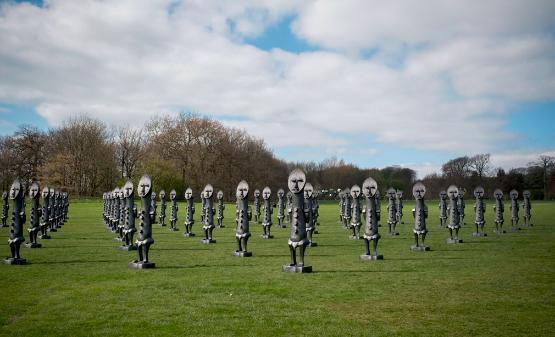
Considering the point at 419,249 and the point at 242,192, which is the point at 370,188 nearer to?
the point at 419,249

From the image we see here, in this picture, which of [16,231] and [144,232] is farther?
[16,231]

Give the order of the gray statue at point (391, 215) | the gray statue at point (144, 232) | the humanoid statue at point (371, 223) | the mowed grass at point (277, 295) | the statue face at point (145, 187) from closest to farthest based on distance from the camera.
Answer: the mowed grass at point (277, 295) → the gray statue at point (144, 232) → the statue face at point (145, 187) → the humanoid statue at point (371, 223) → the gray statue at point (391, 215)

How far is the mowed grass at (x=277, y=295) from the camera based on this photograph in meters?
7.68

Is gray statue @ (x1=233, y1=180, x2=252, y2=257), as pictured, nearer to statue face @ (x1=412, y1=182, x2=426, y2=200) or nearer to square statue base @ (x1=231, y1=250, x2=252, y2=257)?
square statue base @ (x1=231, y1=250, x2=252, y2=257)

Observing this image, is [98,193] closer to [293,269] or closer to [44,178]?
[44,178]

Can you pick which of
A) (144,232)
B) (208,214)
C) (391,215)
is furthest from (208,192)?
(391,215)

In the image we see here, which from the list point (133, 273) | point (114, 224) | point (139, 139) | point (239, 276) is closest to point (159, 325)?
point (239, 276)

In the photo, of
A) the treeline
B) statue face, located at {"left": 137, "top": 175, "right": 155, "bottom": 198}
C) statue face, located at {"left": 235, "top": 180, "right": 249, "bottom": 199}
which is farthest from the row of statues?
the treeline

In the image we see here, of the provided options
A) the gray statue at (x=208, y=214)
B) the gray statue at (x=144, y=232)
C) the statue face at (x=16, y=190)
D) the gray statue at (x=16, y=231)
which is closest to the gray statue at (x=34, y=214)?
the statue face at (x=16, y=190)

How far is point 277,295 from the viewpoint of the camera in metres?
9.96

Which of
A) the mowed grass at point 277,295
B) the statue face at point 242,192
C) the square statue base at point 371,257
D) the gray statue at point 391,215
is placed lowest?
the mowed grass at point 277,295

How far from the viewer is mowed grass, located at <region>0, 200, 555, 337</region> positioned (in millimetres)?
7680

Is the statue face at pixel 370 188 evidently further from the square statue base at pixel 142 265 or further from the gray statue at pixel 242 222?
the square statue base at pixel 142 265

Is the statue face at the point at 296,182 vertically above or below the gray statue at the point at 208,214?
above
